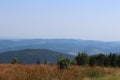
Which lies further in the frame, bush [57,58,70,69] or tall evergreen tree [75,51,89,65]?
tall evergreen tree [75,51,89,65]

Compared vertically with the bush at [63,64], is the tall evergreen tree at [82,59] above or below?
below

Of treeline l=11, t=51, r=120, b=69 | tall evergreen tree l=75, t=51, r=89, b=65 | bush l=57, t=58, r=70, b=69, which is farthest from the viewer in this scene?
tall evergreen tree l=75, t=51, r=89, b=65

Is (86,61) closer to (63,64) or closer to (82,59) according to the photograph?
(82,59)

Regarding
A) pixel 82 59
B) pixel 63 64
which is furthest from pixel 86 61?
pixel 63 64

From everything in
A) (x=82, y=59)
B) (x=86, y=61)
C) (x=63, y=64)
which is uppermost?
(x=63, y=64)

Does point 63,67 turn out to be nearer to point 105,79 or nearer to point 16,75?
point 105,79

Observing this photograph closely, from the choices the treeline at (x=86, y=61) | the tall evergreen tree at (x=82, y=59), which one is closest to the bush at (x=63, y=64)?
the treeline at (x=86, y=61)

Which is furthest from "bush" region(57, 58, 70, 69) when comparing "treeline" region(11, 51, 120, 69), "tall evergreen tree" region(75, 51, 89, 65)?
"tall evergreen tree" region(75, 51, 89, 65)

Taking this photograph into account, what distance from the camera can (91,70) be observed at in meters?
19.8

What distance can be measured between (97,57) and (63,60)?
14983 millimetres

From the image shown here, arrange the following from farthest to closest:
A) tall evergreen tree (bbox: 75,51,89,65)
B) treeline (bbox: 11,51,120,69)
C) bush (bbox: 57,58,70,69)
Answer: tall evergreen tree (bbox: 75,51,89,65) < treeline (bbox: 11,51,120,69) < bush (bbox: 57,58,70,69)

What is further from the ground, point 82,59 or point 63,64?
point 63,64

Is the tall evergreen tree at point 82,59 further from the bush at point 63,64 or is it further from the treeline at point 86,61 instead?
the bush at point 63,64

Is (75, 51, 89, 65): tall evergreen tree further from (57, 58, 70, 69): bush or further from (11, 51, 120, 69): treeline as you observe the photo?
(57, 58, 70, 69): bush
